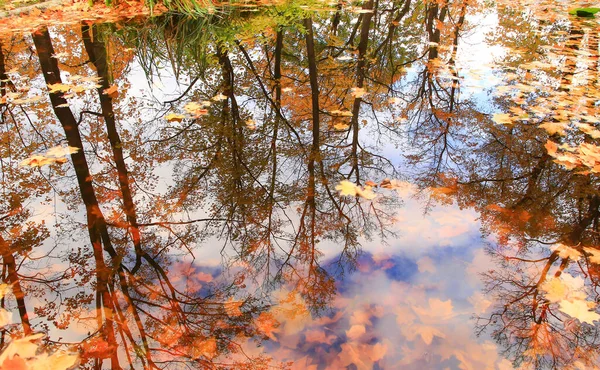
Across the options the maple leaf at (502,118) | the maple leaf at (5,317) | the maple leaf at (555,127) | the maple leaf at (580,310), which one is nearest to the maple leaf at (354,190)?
the maple leaf at (580,310)

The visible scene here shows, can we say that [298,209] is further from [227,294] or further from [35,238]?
[35,238]

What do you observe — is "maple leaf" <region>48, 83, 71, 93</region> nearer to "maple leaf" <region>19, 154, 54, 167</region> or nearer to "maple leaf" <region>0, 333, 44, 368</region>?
"maple leaf" <region>19, 154, 54, 167</region>

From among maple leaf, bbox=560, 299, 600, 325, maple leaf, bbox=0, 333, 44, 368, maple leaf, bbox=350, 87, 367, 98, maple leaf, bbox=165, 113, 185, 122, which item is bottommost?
maple leaf, bbox=560, 299, 600, 325

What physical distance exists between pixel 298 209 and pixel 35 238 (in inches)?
63.7

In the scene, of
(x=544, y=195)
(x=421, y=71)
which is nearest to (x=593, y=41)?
(x=421, y=71)

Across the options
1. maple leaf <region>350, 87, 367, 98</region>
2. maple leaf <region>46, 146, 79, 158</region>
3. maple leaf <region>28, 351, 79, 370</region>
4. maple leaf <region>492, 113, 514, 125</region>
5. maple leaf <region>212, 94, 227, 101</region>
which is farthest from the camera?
maple leaf <region>350, 87, 367, 98</region>

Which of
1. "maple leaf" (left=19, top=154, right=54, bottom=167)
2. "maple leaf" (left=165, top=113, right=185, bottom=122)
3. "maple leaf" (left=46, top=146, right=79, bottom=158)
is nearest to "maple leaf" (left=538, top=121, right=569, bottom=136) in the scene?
"maple leaf" (left=165, top=113, right=185, bottom=122)

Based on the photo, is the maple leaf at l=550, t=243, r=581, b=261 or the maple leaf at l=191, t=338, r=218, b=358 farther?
the maple leaf at l=550, t=243, r=581, b=261

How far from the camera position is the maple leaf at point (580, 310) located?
1537 millimetres

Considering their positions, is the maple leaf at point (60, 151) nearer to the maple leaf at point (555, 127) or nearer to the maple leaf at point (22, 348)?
the maple leaf at point (22, 348)

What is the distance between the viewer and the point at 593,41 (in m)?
5.33

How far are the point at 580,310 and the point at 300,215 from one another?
1.50m

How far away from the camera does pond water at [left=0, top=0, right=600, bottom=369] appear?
1508 mm

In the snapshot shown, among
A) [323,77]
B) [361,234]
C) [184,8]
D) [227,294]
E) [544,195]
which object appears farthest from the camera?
[184,8]
